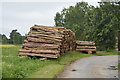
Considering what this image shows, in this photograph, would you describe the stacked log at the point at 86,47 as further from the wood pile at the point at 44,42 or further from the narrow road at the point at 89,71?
the narrow road at the point at 89,71

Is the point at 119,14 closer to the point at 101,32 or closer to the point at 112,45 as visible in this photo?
the point at 101,32

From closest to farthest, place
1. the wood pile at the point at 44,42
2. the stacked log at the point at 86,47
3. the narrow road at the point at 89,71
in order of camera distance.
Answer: the narrow road at the point at 89,71, the wood pile at the point at 44,42, the stacked log at the point at 86,47

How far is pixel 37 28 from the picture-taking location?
20.9m

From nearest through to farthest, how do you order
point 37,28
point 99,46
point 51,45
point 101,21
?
point 51,45 → point 37,28 → point 101,21 → point 99,46

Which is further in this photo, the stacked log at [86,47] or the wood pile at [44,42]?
the stacked log at [86,47]

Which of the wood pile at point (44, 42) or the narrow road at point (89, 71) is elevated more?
the wood pile at point (44, 42)

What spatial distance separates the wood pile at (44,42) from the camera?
18513 mm

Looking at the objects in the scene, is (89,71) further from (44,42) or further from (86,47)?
(86,47)

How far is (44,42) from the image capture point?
19.7 metres

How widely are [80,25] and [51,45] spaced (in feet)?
117

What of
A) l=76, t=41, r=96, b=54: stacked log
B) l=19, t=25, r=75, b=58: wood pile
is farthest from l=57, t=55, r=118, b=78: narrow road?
l=76, t=41, r=96, b=54: stacked log

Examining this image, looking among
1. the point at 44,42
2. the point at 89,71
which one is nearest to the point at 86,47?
the point at 44,42

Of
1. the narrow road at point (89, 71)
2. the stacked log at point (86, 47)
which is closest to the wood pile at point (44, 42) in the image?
the narrow road at point (89, 71)

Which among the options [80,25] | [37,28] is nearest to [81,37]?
[80,25]
